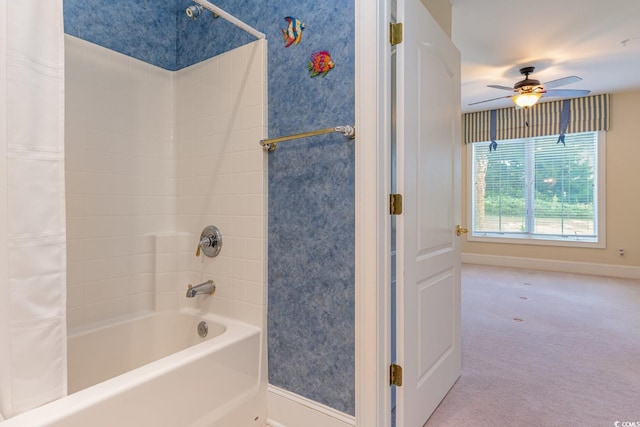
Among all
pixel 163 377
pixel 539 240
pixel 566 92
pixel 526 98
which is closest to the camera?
pixel 163 377

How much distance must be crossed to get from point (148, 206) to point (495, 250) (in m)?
5.53

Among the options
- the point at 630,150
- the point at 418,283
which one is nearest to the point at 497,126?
the point at 630,150

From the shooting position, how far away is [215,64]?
2047 millimetres

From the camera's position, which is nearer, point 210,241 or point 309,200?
point 309,200

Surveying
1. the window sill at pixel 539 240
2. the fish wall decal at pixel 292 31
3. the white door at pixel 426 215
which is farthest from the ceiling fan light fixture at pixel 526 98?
the fish wall decal at pixel 292 31

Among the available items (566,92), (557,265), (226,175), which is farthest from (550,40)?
(557,265)

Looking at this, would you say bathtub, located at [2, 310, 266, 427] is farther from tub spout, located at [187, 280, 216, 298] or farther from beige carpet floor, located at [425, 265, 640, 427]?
beige carpet floor, located at [425, 265, 640, 427]

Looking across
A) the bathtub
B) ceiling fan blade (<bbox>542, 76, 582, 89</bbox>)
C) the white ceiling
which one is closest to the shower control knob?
the bathtub

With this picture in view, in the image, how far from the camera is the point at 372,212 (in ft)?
4.63

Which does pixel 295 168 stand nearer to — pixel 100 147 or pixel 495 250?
pixel 100 147

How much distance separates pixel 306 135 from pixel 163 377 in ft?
3.78

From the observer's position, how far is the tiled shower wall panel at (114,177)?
1.85 m

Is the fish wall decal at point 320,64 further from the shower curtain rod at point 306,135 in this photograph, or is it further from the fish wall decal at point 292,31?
the shower curtain rod at point 306,135

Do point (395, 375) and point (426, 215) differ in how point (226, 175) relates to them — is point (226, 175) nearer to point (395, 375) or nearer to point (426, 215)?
point (426, 215)
